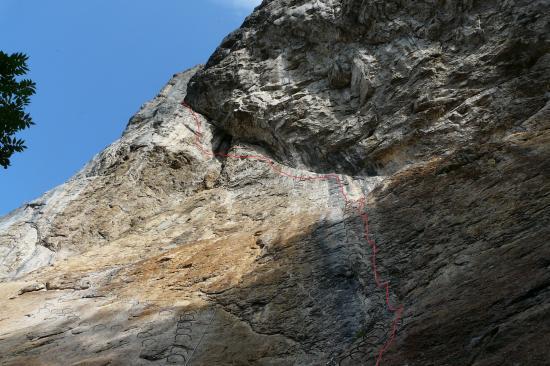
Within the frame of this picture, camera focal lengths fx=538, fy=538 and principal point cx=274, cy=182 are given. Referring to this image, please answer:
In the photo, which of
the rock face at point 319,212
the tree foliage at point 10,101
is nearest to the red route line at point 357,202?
the rock face at point 319,212

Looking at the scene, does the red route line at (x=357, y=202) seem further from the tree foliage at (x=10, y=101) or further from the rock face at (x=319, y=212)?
the tree foliage at (x=10, y=101)

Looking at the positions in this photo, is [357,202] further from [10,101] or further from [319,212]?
[10,101]

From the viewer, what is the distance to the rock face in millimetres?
5836

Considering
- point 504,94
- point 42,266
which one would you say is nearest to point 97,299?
point 42,266

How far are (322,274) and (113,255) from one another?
17.1 feet

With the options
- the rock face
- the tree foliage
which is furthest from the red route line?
the tree foliage

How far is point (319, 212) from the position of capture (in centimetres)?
953

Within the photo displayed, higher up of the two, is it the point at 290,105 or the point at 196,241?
the point at 290,105

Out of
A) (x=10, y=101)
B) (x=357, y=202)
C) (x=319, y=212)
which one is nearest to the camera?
(x=10, y=101)

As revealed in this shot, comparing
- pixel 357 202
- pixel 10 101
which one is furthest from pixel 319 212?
pixel 10 101

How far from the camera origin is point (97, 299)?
8.68 metres

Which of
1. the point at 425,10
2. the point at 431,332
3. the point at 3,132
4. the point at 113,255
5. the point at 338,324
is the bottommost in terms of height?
the point at 431,332

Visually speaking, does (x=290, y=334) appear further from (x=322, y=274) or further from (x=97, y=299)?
(x=97, y=299)

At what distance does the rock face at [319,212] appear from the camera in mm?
5836
